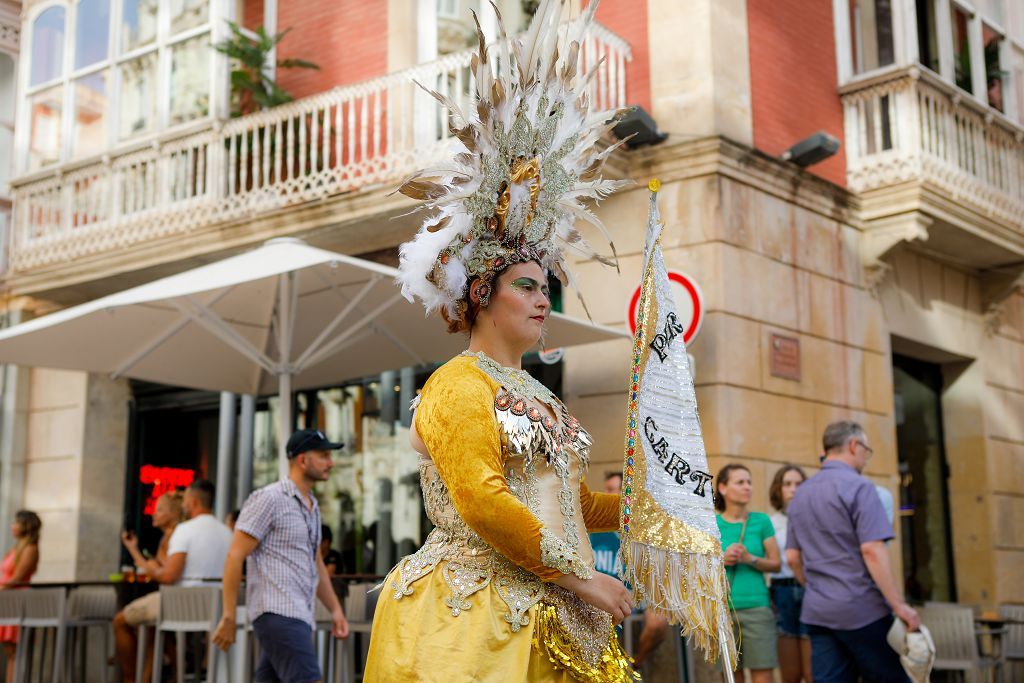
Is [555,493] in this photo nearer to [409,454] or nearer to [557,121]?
[557,121]

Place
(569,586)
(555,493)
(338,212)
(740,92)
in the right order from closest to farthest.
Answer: (569,586) < (555,493) < (740,92) < (338,212)

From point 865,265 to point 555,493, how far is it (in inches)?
384

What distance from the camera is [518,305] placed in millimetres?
3393

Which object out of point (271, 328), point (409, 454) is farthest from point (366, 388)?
point (271, 328)

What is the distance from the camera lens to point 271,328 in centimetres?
968

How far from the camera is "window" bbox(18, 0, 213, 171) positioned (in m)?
13.9

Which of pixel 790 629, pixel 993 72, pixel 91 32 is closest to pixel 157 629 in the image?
pixel 790 629

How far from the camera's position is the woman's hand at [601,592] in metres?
2.97

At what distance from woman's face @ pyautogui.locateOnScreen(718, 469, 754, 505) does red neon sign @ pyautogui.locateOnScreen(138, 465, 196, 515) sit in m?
8.95

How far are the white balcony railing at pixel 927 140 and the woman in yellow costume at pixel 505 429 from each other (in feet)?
29.3

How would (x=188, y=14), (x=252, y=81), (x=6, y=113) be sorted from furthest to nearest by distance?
(x=6, y=113), (x=188, y=14), (x=252, y=81)

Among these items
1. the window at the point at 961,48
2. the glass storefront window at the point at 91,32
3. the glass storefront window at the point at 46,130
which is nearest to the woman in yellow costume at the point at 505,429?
the window at the point at 961,48

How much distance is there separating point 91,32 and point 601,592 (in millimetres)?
13800

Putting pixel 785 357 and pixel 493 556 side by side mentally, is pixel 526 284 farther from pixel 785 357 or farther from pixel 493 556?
pixel 785 357
